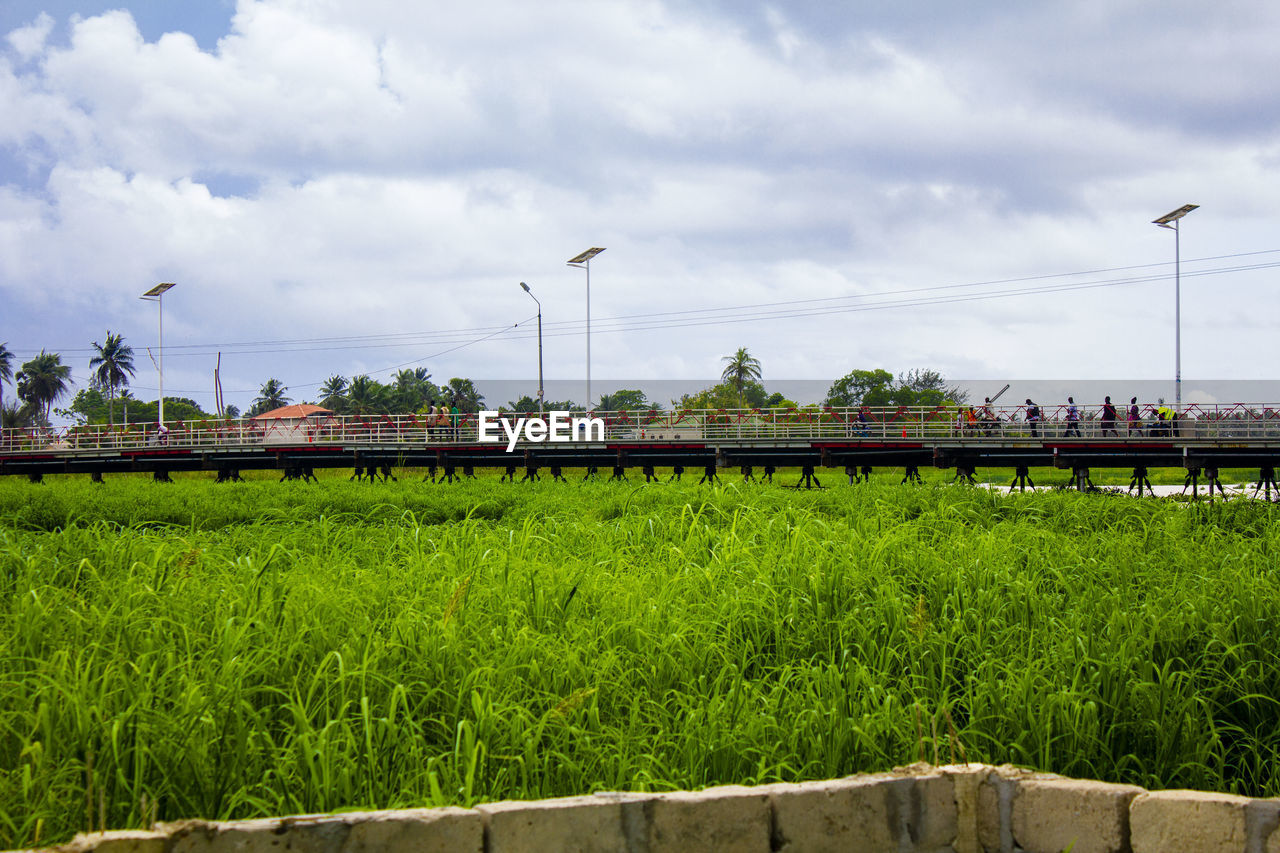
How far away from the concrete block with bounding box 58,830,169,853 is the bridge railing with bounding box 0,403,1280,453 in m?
25.3

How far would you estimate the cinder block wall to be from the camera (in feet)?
10.6

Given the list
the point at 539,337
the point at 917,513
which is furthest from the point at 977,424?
the point at 539,337

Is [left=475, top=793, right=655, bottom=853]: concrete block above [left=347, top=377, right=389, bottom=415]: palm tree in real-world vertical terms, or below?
below

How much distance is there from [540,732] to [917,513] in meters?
9.43

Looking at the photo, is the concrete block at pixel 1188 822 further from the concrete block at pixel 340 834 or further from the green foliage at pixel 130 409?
the green foliage at pixel 130 409

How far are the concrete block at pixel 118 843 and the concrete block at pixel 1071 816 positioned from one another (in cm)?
321

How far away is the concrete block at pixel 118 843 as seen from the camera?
3029 mm

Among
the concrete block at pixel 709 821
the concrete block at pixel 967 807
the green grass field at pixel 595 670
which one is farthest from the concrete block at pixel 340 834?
the concrete block at pixel 967 807

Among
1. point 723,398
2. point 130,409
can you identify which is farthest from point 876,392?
point 130,409

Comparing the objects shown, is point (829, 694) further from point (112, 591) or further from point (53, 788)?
point (112, 591)

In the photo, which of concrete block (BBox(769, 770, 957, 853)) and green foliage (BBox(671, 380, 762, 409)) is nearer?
concrete block (BBox(769, 770, 957, 853))

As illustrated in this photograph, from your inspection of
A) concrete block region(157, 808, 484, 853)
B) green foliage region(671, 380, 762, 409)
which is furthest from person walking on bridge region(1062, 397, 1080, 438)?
green foliage region(671, 380, 762, 409)

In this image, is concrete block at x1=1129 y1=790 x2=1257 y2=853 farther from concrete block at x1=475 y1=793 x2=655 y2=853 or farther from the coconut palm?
the coconut palm

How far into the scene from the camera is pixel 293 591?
614 centimetres
